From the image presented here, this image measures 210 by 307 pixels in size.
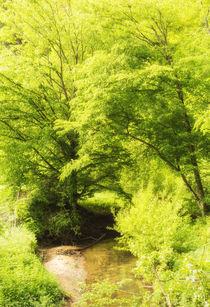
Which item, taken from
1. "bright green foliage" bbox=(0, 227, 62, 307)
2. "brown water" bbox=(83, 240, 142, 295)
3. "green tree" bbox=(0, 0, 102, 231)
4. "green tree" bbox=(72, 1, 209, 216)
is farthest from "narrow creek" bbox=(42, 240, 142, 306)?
"green tree" bbox=(72, 1, 209, 216)

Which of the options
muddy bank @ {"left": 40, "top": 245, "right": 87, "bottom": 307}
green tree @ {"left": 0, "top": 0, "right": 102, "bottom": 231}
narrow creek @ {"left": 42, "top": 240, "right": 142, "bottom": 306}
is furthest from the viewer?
green tree @ {"left": 0, "top": 0, "right": 102, "bottom": 231}

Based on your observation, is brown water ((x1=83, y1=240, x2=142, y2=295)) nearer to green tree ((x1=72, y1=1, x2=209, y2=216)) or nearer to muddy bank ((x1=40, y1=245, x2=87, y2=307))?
muddy bank ((x1=40, y1=245, x2=87, y2=307))

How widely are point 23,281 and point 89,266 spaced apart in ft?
10.9

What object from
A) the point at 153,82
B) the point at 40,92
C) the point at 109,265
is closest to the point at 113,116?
the point at 153,82

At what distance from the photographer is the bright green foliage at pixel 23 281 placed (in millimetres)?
4777

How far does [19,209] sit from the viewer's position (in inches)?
374

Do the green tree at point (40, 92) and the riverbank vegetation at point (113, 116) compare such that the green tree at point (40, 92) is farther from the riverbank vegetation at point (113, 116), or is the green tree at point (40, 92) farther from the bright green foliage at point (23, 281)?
the bright green foliage at point (23, 281)

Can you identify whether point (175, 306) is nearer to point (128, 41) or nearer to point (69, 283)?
point (69, 283)

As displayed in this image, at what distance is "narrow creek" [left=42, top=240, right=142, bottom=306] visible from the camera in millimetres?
6504

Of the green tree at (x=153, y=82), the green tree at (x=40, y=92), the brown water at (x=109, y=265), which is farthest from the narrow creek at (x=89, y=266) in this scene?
the green tree at (x=153, y=82)

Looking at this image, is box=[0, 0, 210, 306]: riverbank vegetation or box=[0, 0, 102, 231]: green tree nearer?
box=[0, 0, 210, 306]: riverbank vegetation

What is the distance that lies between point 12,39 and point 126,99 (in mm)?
7215

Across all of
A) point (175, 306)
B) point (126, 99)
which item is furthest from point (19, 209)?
point (175, 306)

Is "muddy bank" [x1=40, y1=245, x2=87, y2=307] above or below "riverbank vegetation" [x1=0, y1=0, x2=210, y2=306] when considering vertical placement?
below
